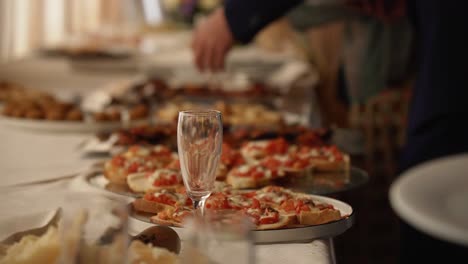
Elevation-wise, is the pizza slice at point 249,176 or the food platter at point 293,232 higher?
the pizza slice at point 249,176

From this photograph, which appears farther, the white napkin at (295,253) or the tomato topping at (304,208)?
the tomato topping at (304,208)

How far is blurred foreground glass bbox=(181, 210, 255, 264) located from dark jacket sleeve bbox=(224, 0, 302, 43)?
1.59 metres

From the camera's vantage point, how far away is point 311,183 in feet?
5.24

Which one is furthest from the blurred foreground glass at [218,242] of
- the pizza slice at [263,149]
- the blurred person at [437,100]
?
the pizza slice at [263,149]

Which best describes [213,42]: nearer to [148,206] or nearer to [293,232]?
[148,206]

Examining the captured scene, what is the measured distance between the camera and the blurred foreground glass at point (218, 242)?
0.79 meters

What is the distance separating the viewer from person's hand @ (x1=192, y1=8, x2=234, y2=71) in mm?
2492

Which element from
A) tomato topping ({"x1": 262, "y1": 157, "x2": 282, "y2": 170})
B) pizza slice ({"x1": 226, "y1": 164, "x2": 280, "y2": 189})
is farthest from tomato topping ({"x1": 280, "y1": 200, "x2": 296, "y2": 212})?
tomato topping ({"x1": 262, "y1": 157, "x2": 282, "y2": 170})

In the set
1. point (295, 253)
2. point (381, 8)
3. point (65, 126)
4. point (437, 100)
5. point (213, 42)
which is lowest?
point (295, 253)

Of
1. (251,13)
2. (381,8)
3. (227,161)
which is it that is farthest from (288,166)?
(381,8)

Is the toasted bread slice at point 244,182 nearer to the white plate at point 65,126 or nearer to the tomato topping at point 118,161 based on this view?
the tomato topping at point 118,161

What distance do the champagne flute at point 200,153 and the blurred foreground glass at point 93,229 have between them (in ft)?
1.17

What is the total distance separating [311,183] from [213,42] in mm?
1072

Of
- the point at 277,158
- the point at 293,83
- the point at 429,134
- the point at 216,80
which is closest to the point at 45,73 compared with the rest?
the point at 216,80
